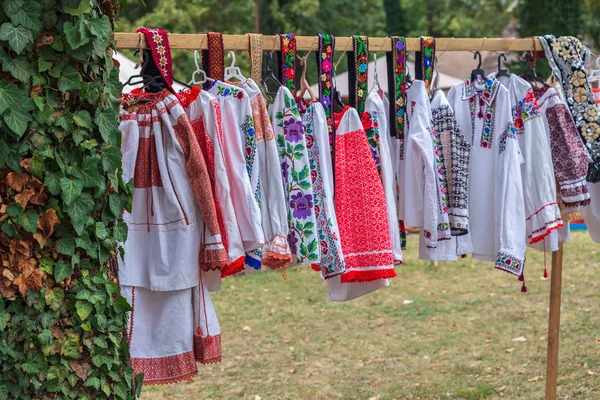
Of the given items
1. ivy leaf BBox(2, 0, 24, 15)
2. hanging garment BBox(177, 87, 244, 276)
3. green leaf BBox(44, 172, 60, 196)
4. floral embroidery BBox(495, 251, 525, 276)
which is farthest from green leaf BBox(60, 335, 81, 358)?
floral embroidery BBox(495, 251, 525, 276)

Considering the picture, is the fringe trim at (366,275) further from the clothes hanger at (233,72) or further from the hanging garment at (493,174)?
the clothes hanger at (233,72)

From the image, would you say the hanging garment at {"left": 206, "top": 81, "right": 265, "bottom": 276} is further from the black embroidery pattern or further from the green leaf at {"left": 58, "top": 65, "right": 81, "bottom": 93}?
the black embroidery pattern

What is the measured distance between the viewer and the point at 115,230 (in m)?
2.29

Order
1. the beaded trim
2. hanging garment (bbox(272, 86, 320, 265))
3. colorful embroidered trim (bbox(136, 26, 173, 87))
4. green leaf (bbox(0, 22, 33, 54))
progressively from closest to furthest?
green leaf (bbox(0, 22, 33, 54)) → colorful embroidered trim (bbox(136, 26, 173, 87)) → hanging garment (bbox(272, 86, 320, 265)) → the beaded trim

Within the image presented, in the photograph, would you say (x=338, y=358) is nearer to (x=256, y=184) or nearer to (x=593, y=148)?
(x=593, y=148)

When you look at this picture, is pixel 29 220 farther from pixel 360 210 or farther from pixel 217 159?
pixel 360 210

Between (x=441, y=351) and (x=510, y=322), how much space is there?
101 centimetres

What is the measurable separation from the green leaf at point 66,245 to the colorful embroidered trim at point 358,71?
1519 millimetres

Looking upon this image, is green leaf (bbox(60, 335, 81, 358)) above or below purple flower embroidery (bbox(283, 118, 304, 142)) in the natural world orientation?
below

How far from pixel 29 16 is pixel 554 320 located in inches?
124

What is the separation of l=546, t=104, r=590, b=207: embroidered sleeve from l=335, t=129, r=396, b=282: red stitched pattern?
103cm

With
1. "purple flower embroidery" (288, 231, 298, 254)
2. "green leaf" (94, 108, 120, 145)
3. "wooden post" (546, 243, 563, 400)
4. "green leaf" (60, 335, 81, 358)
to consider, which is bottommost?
"wooden post" (546, 243, 563, 400)

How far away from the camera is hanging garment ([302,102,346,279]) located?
3025 mm

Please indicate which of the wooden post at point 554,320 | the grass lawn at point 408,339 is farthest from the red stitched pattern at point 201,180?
the grass lawn at point 408,339
